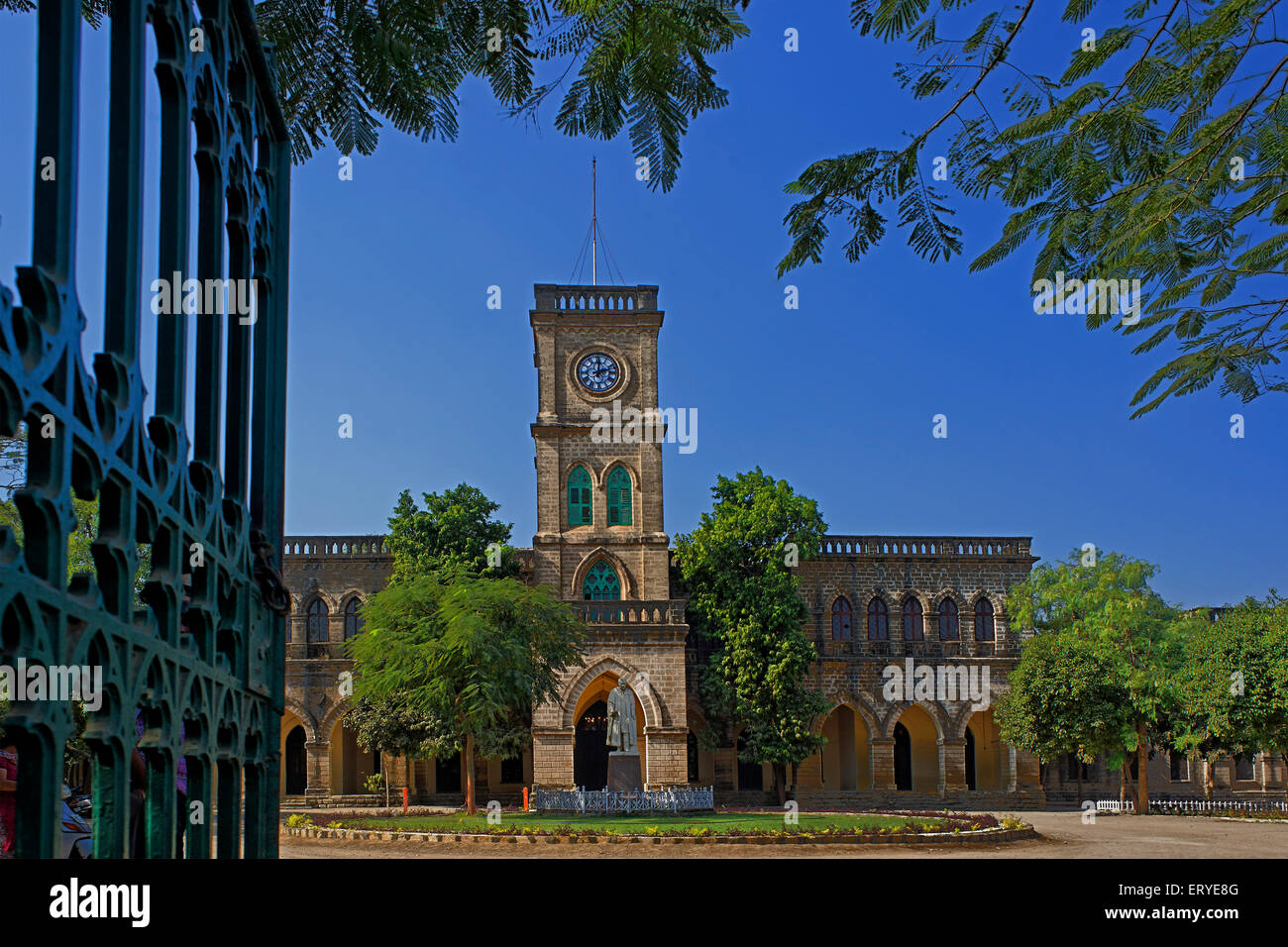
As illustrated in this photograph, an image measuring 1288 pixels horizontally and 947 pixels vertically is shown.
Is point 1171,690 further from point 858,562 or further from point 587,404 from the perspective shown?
point 587,404

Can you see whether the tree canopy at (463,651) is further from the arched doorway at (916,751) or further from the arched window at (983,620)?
the arched window at (983,620)

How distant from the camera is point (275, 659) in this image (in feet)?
11.4

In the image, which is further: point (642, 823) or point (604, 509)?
point (604, 509)

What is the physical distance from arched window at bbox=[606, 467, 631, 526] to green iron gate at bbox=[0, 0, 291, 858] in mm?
31600

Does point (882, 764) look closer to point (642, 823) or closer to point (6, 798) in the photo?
point (642, 823)

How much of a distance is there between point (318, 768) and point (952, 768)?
19178mm

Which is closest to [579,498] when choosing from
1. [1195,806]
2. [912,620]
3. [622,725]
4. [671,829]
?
[622,725]

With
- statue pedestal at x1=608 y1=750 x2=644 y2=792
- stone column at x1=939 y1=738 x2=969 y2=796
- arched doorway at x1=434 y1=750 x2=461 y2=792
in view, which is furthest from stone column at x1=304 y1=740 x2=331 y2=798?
stone column at x1=939 y1=738 x2=969 y2=796

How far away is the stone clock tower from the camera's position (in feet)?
104

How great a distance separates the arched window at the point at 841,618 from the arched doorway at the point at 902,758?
357cm

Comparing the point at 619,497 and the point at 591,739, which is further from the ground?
the point at 619,497

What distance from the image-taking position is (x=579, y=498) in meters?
35.3
